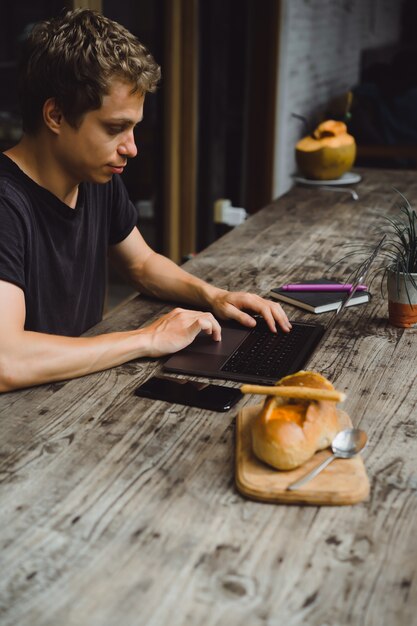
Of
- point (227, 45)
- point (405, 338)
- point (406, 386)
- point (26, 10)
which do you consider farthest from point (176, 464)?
point (227, 45)

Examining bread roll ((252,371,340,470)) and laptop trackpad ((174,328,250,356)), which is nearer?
bread roll ((252,371,340,470))

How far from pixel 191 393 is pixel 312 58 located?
4.86 meters

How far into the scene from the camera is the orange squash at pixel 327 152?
3.12 metres

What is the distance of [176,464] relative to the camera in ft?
3.75

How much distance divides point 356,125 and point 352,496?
189 inches

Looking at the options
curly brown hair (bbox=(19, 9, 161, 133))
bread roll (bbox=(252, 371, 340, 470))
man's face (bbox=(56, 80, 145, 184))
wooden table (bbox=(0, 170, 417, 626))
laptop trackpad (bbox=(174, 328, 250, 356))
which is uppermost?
curly brown hair (bbox=(19, 9, 161, 133))

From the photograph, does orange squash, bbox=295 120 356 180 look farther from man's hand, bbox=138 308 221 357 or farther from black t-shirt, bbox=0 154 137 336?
man's hand, bbox=138 308 221 357

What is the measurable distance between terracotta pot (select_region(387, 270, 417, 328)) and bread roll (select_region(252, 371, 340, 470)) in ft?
1.77

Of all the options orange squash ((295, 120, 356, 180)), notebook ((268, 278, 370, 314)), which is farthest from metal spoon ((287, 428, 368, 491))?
orange squash ((295, 120, 356, 180))

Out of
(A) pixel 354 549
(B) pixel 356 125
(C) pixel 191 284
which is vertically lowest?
(B) pixel 356 125

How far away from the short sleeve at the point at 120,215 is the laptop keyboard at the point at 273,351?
573 mm

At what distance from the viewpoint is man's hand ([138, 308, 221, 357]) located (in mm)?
1528

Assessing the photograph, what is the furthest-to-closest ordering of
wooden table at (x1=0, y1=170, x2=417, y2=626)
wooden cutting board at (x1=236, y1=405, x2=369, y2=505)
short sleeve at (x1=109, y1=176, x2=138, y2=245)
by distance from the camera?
short sleeve at (x1=109, y1=176, x2=138, y2=245)
wooden cutting board at (x1=236, y1=405, x2=369, y2=505)
wooden table at (x1=0, y1=170, x2=417, y2=626)

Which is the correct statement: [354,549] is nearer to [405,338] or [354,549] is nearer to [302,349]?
[302,349]
